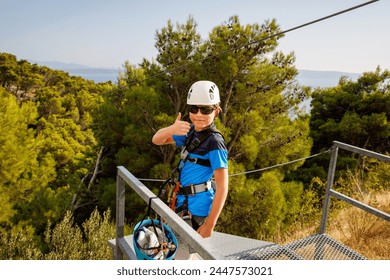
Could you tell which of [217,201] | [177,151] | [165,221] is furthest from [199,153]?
[177,151]

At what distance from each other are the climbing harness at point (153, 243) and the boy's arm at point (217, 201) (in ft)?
0.72

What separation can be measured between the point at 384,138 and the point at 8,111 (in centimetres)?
1524

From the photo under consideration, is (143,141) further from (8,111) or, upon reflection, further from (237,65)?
(8,111)

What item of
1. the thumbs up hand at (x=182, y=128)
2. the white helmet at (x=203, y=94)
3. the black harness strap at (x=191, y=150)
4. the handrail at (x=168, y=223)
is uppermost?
the white helmet at (x=203, y=94)

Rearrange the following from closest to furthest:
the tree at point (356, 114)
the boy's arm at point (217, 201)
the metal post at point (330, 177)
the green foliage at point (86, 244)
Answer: the boy's arm at point (217, 201) < the metal post at point (330, 177) < the green foliage at point (86, 244) < the tree at point (356, 114)

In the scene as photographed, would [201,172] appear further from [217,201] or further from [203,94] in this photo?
[203,94]

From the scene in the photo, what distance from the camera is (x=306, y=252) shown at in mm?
3096

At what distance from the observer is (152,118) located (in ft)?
33.5

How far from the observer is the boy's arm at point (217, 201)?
1.73 metres

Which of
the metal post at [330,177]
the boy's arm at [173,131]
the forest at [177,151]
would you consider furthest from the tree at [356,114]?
the boy's arm at [173,131]

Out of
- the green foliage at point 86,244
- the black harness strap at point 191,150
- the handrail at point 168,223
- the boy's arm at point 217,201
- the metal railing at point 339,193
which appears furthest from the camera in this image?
the green foliage at point 86,244

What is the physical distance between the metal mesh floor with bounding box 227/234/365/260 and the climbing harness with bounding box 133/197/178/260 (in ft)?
4.02

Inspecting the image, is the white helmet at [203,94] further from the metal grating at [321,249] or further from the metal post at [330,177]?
the metal grating at [321,249]

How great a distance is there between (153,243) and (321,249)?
75.7 inches
